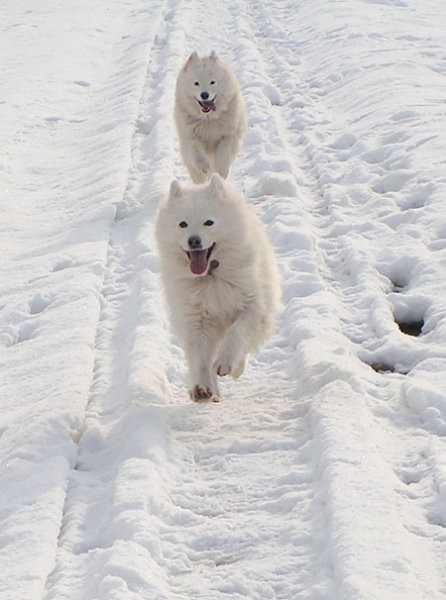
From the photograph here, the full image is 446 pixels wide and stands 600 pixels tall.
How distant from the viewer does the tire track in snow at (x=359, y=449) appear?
325cm

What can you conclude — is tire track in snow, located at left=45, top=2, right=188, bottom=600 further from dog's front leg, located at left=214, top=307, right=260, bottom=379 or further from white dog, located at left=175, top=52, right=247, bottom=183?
white dog, located at left=175, top=52, right=247, bottom=183

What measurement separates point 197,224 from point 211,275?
290 mm

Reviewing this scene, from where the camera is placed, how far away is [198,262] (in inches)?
201

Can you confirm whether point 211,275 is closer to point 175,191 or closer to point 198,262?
point 198,262

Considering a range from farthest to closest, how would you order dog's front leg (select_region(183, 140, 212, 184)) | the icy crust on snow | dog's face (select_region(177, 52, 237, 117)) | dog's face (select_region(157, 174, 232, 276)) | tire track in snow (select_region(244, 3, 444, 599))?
dog's face (select_region(177, 52, 237, 117))
dog's front leg (select_region(183, 140, 212, 184))
dog's face (select_region(157, 174, 232, 276))
the icy crust on snow
tire track in snow (select_region(244, 3, 444, 599))

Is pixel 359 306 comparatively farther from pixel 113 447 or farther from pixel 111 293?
pixel 113 447

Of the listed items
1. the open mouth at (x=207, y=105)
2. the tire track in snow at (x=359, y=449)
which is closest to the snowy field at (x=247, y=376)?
the tire track in snow at (x=359, y=449)

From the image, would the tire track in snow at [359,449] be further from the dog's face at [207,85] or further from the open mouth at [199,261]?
the dog's face at [207,85]

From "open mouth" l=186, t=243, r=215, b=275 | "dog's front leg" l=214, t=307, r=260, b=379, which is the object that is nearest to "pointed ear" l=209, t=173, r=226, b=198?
"open mouth" l=186, t=243, r=215, b=275

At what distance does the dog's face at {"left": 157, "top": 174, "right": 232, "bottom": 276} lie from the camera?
509 cm

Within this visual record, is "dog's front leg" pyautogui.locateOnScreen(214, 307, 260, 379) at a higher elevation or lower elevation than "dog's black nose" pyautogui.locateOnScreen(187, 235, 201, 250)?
lower

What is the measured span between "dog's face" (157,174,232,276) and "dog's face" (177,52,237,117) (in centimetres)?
392

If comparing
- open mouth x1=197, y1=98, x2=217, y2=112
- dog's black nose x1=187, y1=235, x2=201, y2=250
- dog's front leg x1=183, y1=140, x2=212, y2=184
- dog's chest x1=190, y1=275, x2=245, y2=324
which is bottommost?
dog's chest x1=190, y1=275, x2=245, y2=324

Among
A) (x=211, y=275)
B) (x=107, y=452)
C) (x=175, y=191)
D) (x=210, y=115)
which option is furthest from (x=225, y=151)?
(x=107, y=452)
